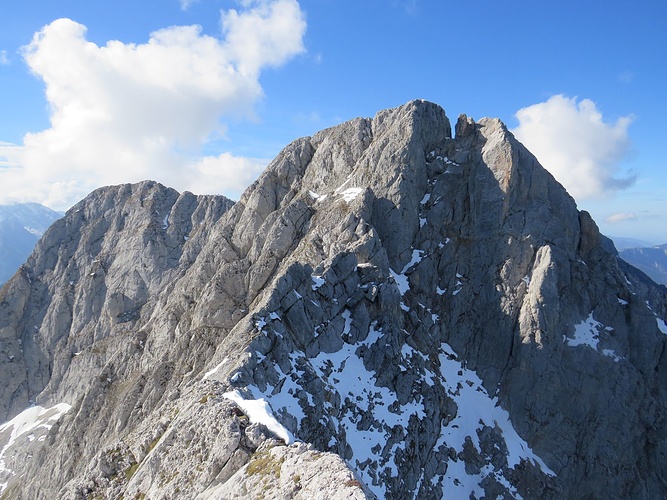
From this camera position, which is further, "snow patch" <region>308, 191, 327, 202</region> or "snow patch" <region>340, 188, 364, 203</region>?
"snow patch" <region>308, 191, 327, 202</region>

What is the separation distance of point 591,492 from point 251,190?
67.2 metres

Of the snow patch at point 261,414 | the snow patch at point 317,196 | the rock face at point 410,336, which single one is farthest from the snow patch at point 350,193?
the snow patch at point 261,414

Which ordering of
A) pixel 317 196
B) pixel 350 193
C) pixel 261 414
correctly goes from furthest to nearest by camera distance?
pixel 317 196 < pixel 350 193 < pixel 261 414

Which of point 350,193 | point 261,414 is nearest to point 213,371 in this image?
point 261,414

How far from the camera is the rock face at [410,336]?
43.1m

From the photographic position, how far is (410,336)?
188ft

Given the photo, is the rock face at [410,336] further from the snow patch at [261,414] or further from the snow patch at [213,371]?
the snow patch at [261,414]

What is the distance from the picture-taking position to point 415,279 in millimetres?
63188

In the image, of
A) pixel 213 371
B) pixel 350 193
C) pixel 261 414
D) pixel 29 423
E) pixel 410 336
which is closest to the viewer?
pixel 261 414

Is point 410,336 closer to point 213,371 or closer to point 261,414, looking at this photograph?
point 213,371

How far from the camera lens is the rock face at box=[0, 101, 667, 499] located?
43.1 meters

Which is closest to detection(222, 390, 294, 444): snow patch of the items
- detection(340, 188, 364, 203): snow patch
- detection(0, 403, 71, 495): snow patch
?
detection(340, 188, 364, 203): snow patch

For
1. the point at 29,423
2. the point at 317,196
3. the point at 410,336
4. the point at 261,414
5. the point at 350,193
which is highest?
the point at 350,193

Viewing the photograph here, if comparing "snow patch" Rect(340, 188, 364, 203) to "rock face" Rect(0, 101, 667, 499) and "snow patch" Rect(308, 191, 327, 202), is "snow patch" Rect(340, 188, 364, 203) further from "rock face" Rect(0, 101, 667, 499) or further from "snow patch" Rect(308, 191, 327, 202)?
"snow patch" Rect(308, 191, 327, 202)
